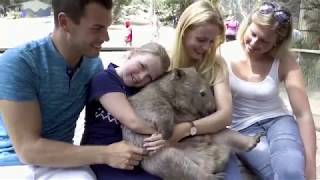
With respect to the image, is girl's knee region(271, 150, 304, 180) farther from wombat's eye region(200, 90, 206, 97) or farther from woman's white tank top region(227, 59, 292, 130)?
wombat's eye region(200, 90, 206, 97)

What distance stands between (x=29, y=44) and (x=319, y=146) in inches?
185

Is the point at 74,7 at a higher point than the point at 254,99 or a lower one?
higher

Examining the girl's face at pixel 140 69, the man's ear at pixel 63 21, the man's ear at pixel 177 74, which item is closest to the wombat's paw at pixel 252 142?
the man's ear at pixel 177 74

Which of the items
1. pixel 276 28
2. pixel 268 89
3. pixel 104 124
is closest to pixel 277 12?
pixel 276 28

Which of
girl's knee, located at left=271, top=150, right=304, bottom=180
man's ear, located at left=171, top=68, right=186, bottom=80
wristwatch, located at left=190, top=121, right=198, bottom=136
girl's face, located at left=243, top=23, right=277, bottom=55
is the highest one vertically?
girl's face, located at left=243, top=23, right=277, bottom=55

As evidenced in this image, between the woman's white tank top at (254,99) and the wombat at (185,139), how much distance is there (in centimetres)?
34

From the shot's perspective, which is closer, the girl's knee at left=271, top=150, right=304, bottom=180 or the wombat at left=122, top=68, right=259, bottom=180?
the wombat at left=122, top=68, right=259, bottom=180

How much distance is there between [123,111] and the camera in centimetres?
241

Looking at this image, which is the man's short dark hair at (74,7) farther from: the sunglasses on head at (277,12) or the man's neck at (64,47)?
the sunglasses on head at (277,12)

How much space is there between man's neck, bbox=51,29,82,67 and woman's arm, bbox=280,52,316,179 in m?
1.50

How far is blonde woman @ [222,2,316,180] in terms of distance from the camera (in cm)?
293

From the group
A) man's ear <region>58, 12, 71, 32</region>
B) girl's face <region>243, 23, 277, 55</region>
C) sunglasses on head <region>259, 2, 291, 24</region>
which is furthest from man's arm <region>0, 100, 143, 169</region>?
sunglasses on head <region>259, 2, 291, 24</region>

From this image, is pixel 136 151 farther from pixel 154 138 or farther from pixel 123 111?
pixel 123 111

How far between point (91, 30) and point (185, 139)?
82 cm
